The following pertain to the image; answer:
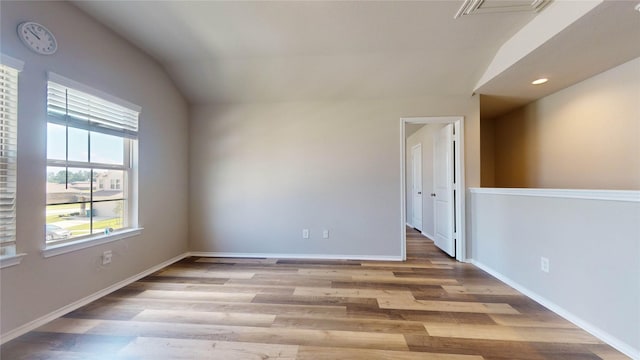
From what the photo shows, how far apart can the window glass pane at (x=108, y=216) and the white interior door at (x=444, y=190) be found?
13.6ft

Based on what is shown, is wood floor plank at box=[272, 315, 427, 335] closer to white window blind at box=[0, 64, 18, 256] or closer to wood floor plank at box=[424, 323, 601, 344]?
wood floor plank at box=[424, 323, 601, 344]

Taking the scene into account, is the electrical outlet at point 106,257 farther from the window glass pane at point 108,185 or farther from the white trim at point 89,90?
the white trim at point 89,90

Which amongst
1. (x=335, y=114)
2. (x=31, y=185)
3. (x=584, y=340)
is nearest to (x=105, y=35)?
(x=31, y=185)

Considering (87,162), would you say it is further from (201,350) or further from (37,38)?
(201,350)

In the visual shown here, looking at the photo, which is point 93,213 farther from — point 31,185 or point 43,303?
point 43,303

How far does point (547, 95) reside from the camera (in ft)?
11.2

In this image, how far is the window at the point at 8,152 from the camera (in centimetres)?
175

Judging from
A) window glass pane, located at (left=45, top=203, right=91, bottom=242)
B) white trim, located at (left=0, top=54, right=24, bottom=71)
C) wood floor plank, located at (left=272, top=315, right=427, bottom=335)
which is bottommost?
wood floor plank, located at (left=272, top=315, right=427, bottom=335)

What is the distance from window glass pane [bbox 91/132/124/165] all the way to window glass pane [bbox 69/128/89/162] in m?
0.06

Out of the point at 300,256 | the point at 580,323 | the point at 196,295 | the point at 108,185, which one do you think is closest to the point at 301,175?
the point at 300,256

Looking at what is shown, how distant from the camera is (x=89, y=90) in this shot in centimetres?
230

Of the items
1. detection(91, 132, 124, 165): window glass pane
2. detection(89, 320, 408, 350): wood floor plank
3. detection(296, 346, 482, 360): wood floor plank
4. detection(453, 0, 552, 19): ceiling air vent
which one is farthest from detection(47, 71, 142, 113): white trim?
detection(453, 0, 552, 19): ceiling air vent

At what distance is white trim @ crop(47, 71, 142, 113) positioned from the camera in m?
2.02

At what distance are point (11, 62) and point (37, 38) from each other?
1.00ft
